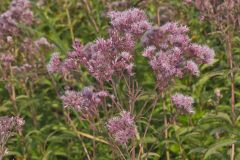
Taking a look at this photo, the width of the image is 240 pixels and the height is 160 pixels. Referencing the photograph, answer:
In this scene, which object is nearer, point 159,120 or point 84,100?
point 84,100

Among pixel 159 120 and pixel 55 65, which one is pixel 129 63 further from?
pixel 159 120

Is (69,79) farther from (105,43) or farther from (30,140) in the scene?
(105,43)

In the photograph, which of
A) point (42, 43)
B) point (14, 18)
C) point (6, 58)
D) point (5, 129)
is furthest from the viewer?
point (42, 43)

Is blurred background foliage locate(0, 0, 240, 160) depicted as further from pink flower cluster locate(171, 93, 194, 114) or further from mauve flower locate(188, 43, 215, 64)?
pink flower cluster locate(171, 93, 194, 114)

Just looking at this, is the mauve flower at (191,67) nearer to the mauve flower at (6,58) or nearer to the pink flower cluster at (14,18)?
the mauve flower at (6,58)

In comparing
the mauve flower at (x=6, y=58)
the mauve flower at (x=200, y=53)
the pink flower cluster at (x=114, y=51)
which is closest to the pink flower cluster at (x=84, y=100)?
the pink flower cluster at (x=114, y=51)

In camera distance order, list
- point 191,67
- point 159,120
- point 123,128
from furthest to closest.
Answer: point 159,120
point 191,67
point 123,128

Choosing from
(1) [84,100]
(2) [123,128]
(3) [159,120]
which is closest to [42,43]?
(3) [159,120]

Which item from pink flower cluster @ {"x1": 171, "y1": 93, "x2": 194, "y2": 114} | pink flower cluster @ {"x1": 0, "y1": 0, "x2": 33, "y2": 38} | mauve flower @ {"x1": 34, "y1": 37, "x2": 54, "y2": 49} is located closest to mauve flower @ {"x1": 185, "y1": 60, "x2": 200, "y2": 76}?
pink flower cluster @ {"x1": 171, "y1": 93, "x2": 194, "y2": 114}
